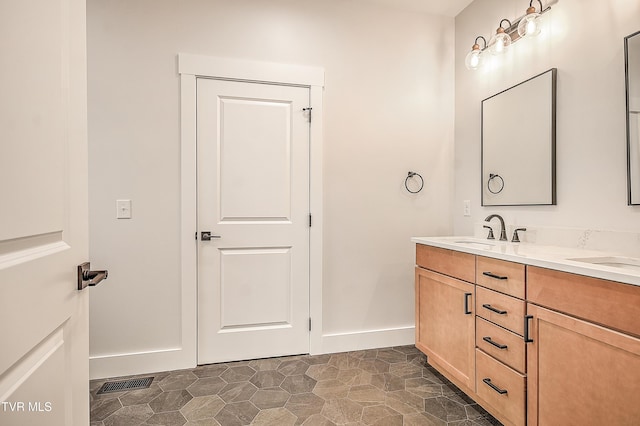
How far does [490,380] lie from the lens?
5.59 feet

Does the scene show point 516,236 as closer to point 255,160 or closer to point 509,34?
point 509,34

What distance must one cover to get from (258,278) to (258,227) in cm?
39

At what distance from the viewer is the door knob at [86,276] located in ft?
2.77

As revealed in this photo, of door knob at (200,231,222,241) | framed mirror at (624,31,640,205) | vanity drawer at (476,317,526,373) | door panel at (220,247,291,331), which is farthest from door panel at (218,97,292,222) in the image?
framed mirror at (624,31,640,205)

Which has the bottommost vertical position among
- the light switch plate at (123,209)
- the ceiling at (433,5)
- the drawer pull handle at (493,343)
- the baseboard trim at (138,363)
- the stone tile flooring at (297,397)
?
the stone tile flooring at (297,397)

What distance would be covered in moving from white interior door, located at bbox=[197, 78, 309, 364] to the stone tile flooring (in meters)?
0.20

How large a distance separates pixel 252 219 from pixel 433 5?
2.26m

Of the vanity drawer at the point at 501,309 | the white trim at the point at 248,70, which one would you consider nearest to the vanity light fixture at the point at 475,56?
the white trim at the point at 248,70

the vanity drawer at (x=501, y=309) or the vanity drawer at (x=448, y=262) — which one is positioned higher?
the vanity drawer at (x=448, y=262)

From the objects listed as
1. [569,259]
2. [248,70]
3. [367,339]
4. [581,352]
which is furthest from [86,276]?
[367,339]

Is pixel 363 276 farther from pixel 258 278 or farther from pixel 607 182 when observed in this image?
pixel 607 182

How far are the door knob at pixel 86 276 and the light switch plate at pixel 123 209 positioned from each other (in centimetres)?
156

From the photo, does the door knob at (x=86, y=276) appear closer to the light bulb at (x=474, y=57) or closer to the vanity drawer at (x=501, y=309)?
the vanity drawer at (x=501, y=309)

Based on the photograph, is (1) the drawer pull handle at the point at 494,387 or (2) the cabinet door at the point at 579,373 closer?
(2) the cabinet door at the point at 579,373
